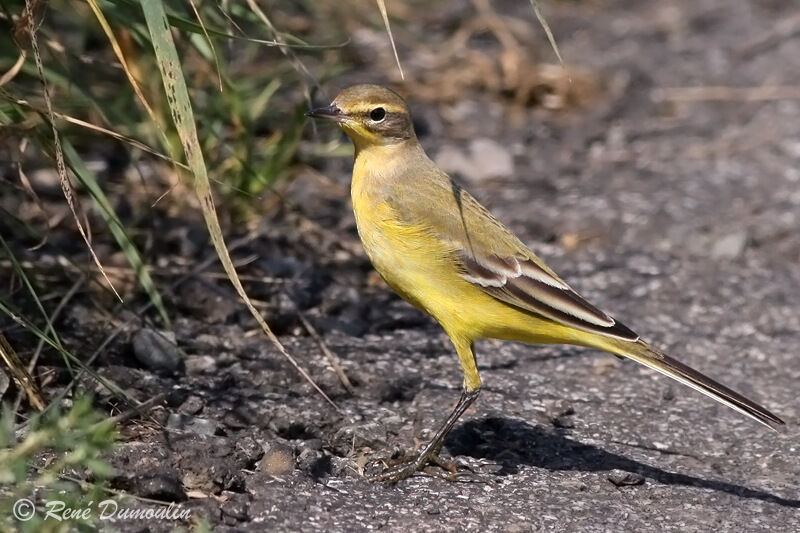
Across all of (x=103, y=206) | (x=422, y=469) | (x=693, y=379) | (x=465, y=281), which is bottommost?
(x=422, y=469)

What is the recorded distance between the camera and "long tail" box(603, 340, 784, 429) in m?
4.30

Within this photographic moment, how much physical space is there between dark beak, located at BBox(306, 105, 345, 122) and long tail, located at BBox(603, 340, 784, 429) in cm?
152

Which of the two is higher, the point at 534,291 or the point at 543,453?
the point at 534,291

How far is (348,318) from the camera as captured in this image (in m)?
5.77

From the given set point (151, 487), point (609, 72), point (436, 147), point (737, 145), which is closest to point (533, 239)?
point (436, 147)

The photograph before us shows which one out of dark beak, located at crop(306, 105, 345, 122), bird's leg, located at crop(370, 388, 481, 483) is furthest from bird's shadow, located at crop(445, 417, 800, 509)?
dark beak, located at crop(306, 105, 345, 122)

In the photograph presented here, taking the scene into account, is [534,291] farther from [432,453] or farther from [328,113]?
[328,113]

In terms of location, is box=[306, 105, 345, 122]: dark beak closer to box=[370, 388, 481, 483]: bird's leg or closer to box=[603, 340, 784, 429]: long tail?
box=[370, 388, 481, 483]: bird's leg

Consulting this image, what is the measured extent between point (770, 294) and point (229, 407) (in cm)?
329

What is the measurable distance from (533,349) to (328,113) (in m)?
1.67

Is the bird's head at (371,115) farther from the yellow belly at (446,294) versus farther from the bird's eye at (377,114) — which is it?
the yellow belly at (446,294)

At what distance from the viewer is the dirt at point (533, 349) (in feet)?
13.9

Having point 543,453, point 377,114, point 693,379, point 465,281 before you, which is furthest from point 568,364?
point 377,114

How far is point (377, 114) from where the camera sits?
518 cm
